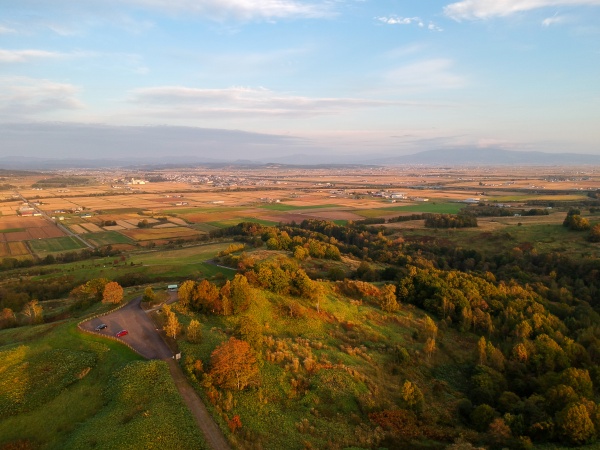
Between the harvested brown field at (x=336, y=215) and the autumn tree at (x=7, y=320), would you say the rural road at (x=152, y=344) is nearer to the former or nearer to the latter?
the autumn tree at (x=7, y=320)

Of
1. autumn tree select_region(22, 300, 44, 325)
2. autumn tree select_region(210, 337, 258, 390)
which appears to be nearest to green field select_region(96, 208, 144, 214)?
autumn tree select_region(22, 300, 44, 325)

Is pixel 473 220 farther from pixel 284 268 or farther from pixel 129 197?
pixel 129 197

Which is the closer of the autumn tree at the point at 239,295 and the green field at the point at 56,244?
the autumn tree at the point at 239,295

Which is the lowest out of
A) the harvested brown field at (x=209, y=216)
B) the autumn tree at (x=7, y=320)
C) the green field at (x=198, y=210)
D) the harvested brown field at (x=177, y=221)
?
the autumn tree at (x=7, y=320)

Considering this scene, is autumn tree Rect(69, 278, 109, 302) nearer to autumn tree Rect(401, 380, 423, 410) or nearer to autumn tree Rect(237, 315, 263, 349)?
autumn tree Rect(237, 315, 263, 349)

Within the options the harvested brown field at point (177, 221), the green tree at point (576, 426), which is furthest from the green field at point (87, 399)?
the harvested brown field at point (177, 221)
